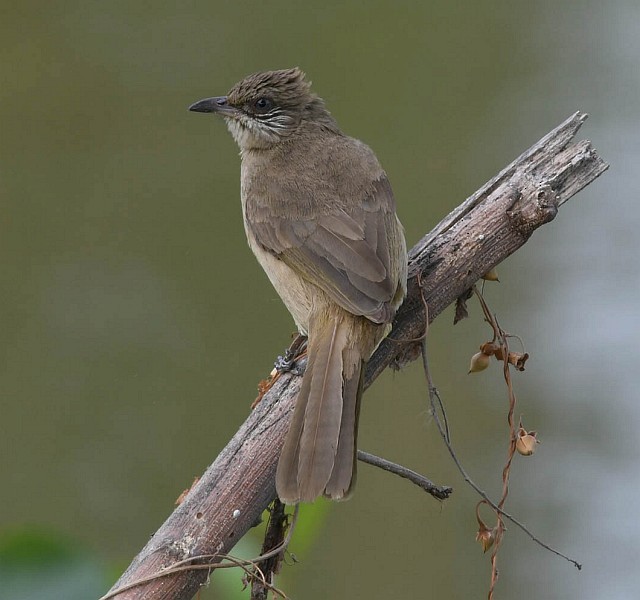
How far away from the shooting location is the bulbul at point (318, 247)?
356 cm

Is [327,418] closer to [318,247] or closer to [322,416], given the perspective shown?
[322,416]

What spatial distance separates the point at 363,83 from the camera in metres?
8.77

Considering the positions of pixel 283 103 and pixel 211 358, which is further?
pixel 211 358

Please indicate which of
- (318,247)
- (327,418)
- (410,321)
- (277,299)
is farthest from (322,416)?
(277,299)

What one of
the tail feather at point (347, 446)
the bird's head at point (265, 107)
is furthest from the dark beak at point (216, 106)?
the tail feather at point (347, 446)

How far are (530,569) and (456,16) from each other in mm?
4291

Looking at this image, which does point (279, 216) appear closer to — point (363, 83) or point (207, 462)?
point (207, 462)

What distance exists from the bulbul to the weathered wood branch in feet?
0.26

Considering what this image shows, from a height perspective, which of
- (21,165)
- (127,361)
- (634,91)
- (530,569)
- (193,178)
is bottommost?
(530,569)

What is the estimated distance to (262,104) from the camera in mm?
5094

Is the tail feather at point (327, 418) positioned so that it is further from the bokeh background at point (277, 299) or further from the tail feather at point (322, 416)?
the bokeh background at point (277, 299)

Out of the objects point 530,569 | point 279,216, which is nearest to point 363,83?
point 530,569

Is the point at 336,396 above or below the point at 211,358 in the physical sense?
above

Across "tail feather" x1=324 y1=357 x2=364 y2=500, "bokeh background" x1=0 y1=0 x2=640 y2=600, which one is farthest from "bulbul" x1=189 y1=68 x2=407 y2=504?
"bokeh background" x1=0 y1=0 x2=640 y2=600
